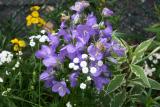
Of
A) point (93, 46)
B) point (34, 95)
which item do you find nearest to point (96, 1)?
point (34, 95)

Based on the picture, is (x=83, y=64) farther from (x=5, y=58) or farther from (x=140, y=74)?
(x=5, y=58)

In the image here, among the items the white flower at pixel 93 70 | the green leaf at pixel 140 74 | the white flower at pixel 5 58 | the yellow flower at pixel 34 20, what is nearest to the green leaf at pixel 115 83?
the green leaf at pixel 140 74

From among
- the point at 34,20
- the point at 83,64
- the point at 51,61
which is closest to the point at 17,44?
the point at 34,20

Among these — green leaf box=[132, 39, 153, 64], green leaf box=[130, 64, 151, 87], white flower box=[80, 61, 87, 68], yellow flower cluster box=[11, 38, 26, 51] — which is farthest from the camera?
yellow flower cluster box=[11, 38, 26, 51]

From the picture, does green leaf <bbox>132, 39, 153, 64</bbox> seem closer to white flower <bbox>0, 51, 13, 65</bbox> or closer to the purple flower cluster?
the purple flower cluster

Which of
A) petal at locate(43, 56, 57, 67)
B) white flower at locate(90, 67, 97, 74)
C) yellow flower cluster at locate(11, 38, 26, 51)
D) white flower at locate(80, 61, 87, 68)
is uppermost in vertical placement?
yellow flower cluster at locate(11, 38, 26, 51)

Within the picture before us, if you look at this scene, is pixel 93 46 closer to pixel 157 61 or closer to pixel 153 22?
pixel 157 61

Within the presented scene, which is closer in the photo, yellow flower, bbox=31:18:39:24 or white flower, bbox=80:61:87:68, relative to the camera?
white flower, bbox=80:61:87:68

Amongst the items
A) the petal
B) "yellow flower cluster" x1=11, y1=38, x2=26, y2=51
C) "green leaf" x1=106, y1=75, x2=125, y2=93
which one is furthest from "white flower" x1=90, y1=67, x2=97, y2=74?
"yellow flower cluster" x1=11, y1=38, x2=26, y2=51

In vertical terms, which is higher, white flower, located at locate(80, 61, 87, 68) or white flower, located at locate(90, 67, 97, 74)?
white flower, located at locate(80, 61, 87, 68)
